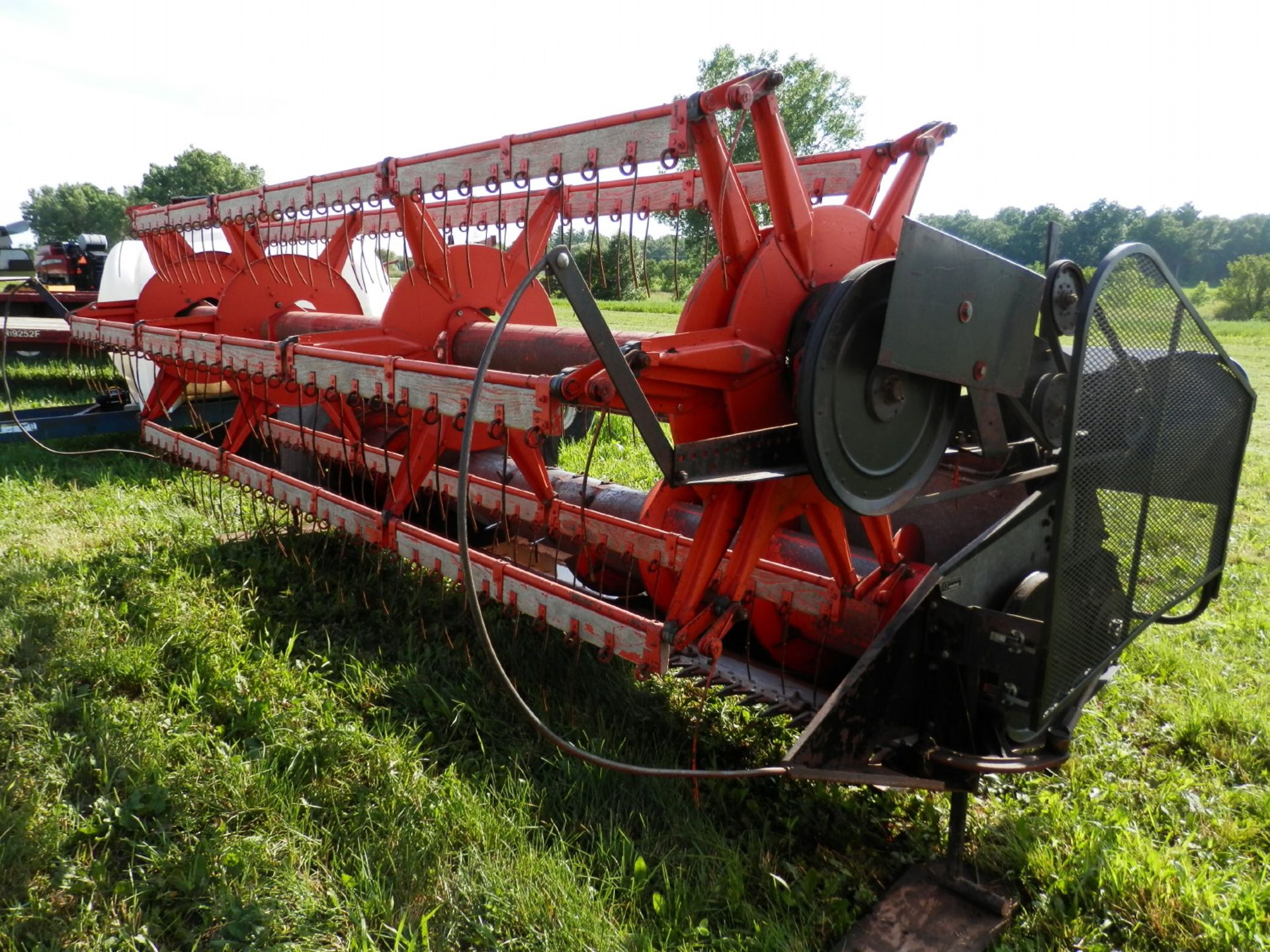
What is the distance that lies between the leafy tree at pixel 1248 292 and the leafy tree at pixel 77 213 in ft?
230

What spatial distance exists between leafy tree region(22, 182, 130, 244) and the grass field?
7282 centimetres

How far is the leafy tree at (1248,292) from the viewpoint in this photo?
37.0 metres

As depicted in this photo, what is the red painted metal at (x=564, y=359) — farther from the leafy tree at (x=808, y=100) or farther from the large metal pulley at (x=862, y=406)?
the leafy tree at (x=808, y=100)

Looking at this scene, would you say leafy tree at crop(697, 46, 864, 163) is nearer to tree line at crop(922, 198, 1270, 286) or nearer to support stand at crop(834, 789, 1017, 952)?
tree line at crop(922, 198, 1270, 286)

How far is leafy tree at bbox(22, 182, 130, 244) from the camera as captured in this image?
64375mm

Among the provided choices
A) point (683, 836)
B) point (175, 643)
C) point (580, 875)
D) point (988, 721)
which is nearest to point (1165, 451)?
point (988, 721)

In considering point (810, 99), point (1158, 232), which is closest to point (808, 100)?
point (810, 99)

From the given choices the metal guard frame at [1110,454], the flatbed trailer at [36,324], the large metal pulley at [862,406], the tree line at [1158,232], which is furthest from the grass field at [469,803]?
the tree line at [1158,232]

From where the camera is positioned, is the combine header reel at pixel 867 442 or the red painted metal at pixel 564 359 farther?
the red painted metal at pixel 564 359

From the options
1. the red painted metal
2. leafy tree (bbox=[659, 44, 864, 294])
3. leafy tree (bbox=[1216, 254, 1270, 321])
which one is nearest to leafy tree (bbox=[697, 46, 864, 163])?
leafy tree (bbox=[659, 44, 864, 294])

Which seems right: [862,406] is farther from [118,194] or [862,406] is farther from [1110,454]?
[118,194]

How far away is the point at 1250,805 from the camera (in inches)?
110

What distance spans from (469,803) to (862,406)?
166 cm

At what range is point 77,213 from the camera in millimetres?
65188
